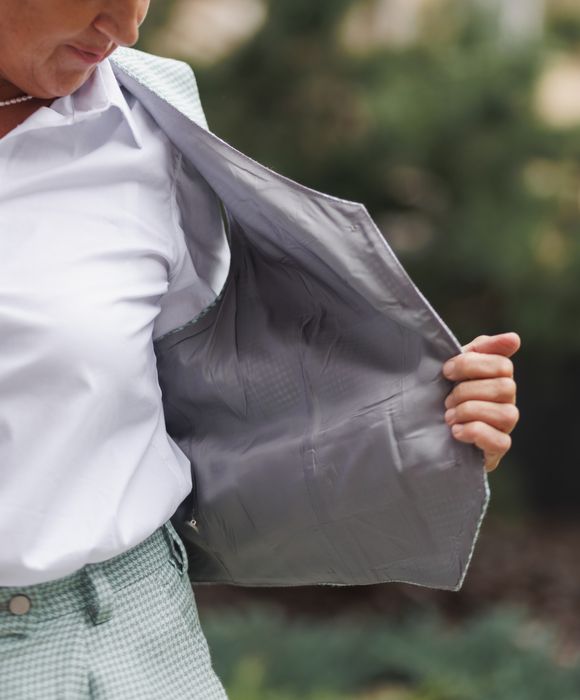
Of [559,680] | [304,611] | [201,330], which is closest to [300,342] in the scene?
[201,330]

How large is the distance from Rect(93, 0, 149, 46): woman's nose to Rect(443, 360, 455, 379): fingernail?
49 cm

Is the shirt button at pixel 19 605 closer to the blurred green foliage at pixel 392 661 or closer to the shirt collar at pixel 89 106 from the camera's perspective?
the shirt collar at pixel 89 106

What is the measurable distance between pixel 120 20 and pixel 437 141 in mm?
3294

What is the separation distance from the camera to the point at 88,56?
4.78 ft

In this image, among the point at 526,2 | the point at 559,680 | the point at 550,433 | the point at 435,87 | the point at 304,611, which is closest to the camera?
the point at 559,680

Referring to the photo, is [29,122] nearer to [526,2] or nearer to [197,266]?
[197,266]

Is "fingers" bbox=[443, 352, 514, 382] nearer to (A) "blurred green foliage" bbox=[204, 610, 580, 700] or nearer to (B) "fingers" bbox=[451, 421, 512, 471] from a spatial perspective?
(B) "fingers" bbox=[451, 421, 512, 471]

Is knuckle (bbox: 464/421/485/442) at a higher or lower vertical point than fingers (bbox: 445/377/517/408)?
lower

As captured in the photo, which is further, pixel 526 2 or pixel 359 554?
pixel 526 2

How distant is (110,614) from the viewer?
1.51 m

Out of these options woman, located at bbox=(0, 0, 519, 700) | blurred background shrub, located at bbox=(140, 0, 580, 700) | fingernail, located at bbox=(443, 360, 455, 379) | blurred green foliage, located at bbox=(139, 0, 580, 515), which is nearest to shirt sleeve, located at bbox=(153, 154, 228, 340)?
woman, located at bbox=(0, 0, 519, 700)

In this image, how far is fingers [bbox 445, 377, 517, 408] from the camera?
145cm

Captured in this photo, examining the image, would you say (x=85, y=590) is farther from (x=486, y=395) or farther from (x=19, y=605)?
(x=486, y=395)

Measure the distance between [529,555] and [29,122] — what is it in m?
5.15
